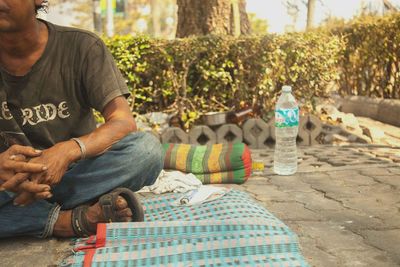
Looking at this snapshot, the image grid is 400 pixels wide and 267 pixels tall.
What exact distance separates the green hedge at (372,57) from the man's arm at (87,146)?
6.54m

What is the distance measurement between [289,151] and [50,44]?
3133 millimetres

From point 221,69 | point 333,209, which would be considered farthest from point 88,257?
point 221,69

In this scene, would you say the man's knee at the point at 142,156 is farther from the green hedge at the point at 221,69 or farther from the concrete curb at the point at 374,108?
the concrete curb at the point at 374,108

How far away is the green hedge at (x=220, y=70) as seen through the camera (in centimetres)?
732

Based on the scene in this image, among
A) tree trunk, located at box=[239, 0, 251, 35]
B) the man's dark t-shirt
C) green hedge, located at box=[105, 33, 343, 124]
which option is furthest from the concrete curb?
the man's dark t-shirt

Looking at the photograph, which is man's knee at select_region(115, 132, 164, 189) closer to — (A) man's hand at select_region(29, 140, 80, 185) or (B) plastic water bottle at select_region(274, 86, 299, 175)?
(A) man's hand at select_region(29, 140, 80, 185)

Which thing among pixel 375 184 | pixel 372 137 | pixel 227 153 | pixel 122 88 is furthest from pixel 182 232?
pixel 372 137

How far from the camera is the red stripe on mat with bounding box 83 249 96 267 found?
8.45 feet

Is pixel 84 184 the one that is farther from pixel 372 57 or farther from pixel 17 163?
pixel 372 57

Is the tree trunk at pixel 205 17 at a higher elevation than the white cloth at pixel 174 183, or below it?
higher

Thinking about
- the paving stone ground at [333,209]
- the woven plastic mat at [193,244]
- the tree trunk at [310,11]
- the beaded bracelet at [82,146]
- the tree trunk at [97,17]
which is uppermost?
the tree trunk at [310,11]

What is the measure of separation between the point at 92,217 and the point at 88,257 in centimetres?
40

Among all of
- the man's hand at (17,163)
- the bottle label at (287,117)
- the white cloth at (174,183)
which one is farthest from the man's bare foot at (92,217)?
the bottle label at (287,117)

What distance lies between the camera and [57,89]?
3.18 meters
